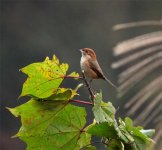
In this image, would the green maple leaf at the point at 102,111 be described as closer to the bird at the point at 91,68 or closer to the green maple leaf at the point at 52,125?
the green maple leaf at the point at 52,125

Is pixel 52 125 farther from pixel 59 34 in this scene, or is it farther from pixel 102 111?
pixel 59 34

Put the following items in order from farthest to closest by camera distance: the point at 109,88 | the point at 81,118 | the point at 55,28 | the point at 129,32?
the point at 55,28, the point at 129,32, the point at 109,88, the point at 81,118

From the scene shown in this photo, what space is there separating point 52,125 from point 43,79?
0.14 m

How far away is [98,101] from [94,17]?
2792 cm

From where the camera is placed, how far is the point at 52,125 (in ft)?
6.93

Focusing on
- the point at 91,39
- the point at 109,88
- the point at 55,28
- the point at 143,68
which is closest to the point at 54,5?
the point at 55,28

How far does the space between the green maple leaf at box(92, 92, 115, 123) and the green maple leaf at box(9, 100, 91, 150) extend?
0.08 meters

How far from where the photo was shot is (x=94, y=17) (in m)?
29.8

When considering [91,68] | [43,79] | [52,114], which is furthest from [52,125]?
[91,68]

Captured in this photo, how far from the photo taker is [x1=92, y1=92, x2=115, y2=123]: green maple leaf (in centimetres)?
198

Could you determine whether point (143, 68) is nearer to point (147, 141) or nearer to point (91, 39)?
point (147, 141)

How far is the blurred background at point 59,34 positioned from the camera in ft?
77.3

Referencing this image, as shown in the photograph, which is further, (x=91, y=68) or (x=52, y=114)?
(x=91, y=68)

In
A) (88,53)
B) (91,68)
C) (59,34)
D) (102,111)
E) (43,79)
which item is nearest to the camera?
(102,111)
